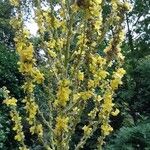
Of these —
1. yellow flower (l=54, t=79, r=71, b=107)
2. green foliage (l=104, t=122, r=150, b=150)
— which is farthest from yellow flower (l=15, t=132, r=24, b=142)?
green foliage (l=104, t=122, r=150, b=150)

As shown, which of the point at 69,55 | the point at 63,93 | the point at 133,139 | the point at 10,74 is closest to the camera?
the point at 63,93

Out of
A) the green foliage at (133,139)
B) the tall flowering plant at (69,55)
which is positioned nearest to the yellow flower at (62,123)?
the tall flowering plant at (69,55)

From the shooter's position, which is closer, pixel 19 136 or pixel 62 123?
pixel 62 123

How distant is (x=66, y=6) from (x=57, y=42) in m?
0.32

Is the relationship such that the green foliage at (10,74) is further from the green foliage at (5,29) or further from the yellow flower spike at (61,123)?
the yellow flower spike at (61,123)

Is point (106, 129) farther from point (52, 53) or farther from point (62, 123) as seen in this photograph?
point (52, 53)

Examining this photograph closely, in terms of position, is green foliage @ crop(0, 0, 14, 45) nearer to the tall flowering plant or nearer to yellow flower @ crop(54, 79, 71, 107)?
the tall flowering plant

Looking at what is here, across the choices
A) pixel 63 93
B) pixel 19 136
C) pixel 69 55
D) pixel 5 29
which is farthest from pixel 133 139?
pixel 5 29

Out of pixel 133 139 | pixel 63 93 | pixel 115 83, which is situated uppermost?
pixel 133 139

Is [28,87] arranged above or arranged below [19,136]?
above

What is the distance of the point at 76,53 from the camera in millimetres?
3527

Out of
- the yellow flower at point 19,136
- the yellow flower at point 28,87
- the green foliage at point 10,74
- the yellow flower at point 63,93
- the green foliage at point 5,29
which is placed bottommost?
the yellow flower at point 19,136

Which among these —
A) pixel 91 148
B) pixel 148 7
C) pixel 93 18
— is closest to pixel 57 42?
pixel 93 18

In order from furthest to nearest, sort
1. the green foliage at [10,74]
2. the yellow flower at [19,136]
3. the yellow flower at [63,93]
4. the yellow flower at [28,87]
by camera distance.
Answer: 1. the green foliage at [10,74]
2. the yellow flower at [19,136]
3. the yellow flower at [28,87]
4. the yellow flower at [63,93]
